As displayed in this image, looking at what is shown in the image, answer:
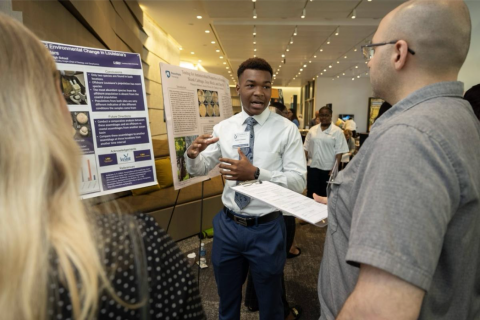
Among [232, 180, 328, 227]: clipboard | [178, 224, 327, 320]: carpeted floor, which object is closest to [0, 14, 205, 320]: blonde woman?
[232, 180, 328, 227]: clipboard

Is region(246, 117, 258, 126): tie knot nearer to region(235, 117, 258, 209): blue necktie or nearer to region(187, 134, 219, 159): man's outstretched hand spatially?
region(235, 117, 258, 209): blue necktie

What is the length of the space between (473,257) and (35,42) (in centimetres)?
106

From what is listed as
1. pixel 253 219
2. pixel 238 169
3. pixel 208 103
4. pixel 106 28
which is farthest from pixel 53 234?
pixel 106 28

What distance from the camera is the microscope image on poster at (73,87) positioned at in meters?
1.50

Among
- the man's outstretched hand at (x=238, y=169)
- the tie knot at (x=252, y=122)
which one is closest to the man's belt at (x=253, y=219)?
the man's outstretched hand at (x=238, y=169)

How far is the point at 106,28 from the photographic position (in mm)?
3535

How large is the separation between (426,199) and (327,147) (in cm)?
385

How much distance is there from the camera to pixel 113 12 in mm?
4023

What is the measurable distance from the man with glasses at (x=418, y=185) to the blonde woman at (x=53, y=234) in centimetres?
40

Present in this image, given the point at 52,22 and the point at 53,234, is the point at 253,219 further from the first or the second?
the point at 52,22

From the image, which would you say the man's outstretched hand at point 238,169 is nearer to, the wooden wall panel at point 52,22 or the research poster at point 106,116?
the research poster at point 106,116

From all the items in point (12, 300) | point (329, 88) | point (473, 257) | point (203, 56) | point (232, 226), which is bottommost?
point (232, 226)

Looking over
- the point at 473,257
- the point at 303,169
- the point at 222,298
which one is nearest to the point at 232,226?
the point at 222,298

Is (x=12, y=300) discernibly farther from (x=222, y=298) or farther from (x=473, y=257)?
(x=222, y=298)
